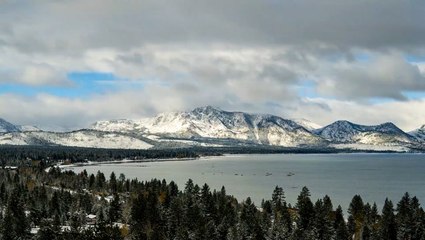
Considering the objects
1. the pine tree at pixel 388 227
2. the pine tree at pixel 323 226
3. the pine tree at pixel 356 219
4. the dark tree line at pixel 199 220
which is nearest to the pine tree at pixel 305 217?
the dark tree line at pixel 199 220

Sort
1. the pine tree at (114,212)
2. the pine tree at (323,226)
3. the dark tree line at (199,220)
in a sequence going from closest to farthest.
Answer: the dark tree line at (199,220) → the pine tree at (323,226) → the pine tree at (114,212)

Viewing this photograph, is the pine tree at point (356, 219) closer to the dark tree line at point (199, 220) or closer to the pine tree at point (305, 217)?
the dark tree line at point (199, 220)

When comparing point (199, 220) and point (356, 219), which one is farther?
point (356, 219)

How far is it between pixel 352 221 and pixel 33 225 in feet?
261

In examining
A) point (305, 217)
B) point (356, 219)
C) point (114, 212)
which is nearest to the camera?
point (305, 217)

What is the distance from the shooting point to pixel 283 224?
365 feet

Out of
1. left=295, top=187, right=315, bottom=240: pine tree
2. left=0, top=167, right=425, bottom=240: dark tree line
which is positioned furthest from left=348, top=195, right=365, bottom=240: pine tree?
left=295, top=187, right=315, bottom=240: pine tree

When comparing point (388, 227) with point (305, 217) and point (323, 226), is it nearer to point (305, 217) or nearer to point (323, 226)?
point (323, 226)

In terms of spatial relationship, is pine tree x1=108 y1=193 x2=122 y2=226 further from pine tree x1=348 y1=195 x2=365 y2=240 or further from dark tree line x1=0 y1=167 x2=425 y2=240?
pine tree x1=348 y1=195 x2=365 y2=240

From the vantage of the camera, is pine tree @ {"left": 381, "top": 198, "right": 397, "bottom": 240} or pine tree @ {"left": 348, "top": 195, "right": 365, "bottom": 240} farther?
pine tree @ {"left": 348, "top": 195, "right": 365, "bottom": 240}

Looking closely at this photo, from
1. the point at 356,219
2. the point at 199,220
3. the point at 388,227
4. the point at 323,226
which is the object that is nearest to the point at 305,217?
the point at 323,226

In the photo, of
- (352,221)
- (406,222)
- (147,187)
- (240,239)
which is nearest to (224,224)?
(240,239)

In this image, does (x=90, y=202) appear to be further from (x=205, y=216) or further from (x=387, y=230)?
(x=387, y=230)

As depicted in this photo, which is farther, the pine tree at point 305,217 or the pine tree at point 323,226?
the pine tree at point 305,217
